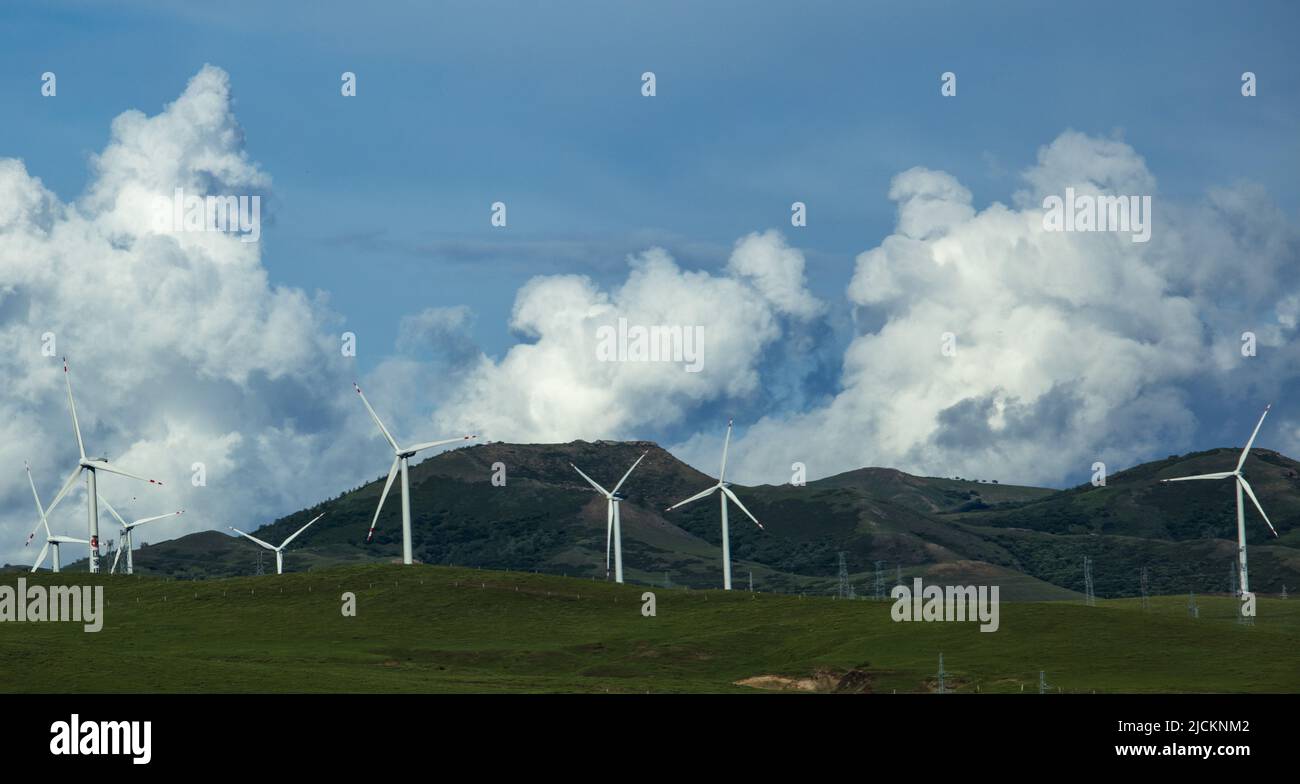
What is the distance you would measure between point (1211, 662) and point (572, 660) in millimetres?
65071

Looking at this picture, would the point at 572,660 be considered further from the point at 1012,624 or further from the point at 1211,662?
the point at 1211,662

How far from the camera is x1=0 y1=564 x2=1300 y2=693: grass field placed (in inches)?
5453

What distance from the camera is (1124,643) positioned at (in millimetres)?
168000

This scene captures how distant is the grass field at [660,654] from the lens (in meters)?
138

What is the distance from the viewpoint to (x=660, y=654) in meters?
174
